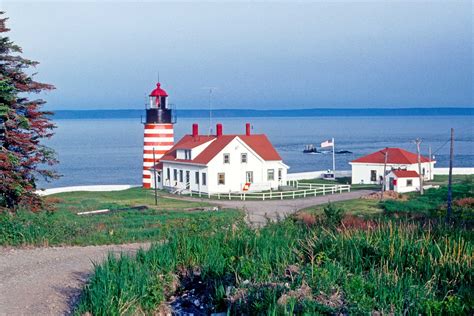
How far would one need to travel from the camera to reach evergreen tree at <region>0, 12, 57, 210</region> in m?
17.5

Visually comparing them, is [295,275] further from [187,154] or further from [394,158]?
[394,158]

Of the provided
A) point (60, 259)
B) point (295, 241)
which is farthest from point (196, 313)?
point (60, 259)

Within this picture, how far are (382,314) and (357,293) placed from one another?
1.77 ft

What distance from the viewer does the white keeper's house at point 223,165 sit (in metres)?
38.0

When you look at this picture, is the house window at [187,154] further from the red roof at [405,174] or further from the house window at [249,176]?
the red roof at [405,174]

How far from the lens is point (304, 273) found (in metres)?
8.09

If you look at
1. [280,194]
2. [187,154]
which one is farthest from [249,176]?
[187,154]

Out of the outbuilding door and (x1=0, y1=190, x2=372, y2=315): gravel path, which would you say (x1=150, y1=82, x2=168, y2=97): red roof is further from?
(x1=0, y1=190, x2=372, y2=315): gravel path

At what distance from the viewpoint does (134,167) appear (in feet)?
246

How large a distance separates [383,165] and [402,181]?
11.8ft

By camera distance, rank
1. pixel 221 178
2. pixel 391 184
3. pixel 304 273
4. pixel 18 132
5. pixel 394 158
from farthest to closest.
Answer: pixel 394 158 → pixel 391 184 → pixel 221 178 → pixel 18 132 → pixel 304 273

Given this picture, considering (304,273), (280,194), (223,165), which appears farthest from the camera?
(223,165)

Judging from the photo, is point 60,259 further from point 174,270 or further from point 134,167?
point 134,167

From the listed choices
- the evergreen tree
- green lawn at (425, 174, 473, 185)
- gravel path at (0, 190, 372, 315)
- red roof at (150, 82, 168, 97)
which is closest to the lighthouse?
red roof at (150, 82, 168, 97)
